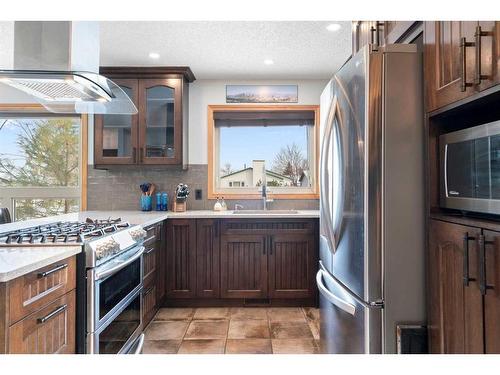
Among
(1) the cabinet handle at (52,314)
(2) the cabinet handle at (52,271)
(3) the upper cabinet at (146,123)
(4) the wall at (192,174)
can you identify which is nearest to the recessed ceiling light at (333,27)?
(4) the wall at (192,174)

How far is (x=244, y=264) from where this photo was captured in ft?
9.53

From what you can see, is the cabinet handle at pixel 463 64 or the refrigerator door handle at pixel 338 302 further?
the refrigerator door handle at pixel 338 302

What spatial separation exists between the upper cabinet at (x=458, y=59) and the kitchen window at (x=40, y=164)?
3.44m

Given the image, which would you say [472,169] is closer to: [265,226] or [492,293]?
[492,293]

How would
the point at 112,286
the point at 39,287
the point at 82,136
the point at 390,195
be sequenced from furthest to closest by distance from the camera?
the point at 82,136
the point at 112,286
the point at 390,195
the point at 39,287

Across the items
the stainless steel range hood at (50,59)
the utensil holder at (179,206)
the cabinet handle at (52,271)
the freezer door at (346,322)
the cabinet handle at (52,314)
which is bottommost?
the freezer door at (346,322)

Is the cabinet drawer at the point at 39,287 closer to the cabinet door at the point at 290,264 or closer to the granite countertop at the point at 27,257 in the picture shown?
the granite countertop at the point at 27,257

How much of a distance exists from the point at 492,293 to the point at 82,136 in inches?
145

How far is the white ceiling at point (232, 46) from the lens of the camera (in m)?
2.38

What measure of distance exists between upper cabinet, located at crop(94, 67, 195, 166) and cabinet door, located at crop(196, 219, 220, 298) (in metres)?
0.78

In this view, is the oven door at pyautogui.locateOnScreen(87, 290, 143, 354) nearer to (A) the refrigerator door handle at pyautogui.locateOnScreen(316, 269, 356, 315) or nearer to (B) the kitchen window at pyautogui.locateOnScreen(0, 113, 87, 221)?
(A) the refrigerator door handle at pyautogui.locateOnScreen(316, 269, 356, 315)

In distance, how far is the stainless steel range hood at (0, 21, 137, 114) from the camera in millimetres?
1505

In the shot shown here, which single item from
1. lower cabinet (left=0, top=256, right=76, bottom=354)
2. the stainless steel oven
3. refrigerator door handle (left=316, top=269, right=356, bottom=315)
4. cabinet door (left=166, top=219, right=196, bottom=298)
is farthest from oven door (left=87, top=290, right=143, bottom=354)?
refrigerator door handle (left=316, top=269, right=356, bottom=315)

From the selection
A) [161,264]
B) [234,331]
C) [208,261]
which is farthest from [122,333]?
[208,261]
